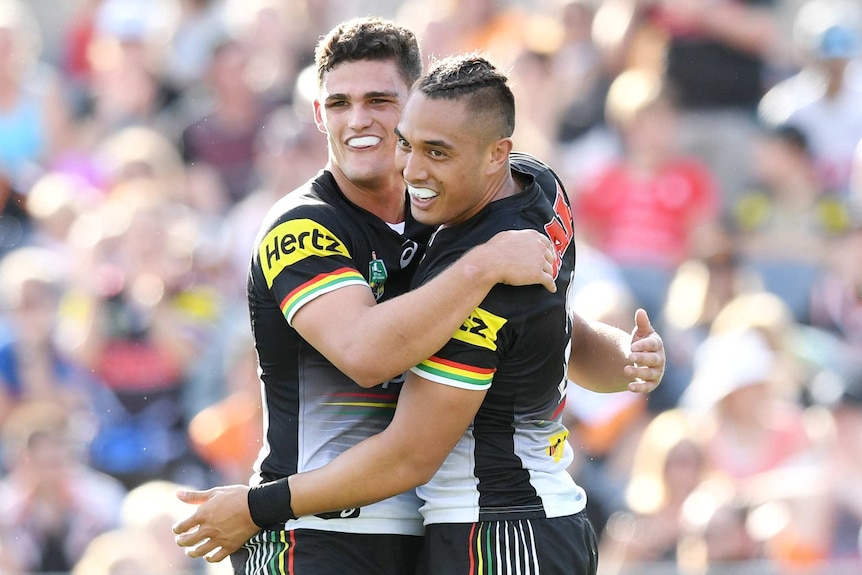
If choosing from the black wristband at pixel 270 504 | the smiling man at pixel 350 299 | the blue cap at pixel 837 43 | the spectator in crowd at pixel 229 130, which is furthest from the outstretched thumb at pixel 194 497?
the blue cap at pixel 837 43

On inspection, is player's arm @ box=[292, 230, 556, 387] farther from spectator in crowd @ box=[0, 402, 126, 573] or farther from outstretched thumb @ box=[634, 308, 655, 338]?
spectator in crowd @ box=[0, 402, 126, 573]

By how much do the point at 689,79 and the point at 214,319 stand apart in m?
3.60

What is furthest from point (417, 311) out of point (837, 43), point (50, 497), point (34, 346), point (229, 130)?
point (837, 43)

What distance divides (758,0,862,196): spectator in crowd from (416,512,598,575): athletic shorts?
213 inches

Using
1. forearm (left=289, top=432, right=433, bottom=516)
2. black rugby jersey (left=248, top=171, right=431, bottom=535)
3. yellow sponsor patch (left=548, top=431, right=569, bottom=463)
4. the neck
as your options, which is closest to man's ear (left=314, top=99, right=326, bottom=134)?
the neck

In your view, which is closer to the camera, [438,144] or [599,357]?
[438,144]

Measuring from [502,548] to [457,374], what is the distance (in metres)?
0.58

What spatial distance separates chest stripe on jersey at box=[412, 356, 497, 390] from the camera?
4.04 meters

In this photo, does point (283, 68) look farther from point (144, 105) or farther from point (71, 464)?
point (71, 464)

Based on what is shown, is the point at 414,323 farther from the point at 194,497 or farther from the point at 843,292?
the point at 843,292

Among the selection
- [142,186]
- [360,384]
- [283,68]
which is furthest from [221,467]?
[360,384]

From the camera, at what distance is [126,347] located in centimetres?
865

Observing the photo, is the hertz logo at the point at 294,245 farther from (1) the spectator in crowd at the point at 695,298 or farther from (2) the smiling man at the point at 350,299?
(1) the spectator in crowd at the point at 695,298

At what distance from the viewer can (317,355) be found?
4371mm
